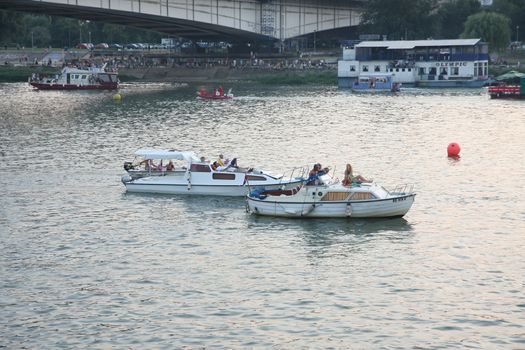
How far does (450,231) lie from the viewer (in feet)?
162

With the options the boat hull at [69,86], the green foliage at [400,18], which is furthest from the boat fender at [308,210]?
the green foliage at [400,18]

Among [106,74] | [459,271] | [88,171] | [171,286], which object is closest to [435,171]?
[88,171]

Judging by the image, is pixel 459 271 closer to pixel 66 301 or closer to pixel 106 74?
pixel 66 301

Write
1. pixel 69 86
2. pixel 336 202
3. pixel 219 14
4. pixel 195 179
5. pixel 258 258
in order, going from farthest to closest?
pixel 219 14 < pixel 69 86 < pixel 195 179 < pixel 336 202 < pixel 258 258

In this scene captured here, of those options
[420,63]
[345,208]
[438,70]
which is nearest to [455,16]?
[438,70]

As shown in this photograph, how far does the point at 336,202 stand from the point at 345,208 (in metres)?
0.54

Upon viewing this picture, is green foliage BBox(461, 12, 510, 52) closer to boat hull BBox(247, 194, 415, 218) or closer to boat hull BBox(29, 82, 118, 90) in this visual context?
boat hull BBox(29, 82, 118, 90)

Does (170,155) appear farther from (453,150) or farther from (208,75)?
(208,75)

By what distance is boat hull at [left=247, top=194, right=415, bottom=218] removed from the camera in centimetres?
5091

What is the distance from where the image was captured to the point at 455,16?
195 m

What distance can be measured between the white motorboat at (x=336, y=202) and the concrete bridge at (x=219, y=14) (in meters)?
77.2

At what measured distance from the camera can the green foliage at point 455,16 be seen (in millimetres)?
193625

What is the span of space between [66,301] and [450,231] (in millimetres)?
19300

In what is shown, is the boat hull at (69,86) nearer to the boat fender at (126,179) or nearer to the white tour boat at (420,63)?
the white tour boat at (420,63)
